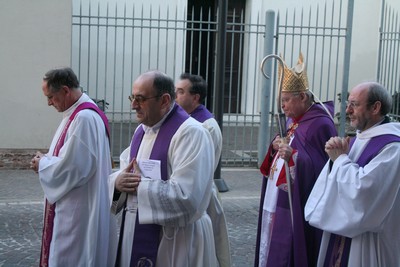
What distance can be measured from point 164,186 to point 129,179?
0.72ft

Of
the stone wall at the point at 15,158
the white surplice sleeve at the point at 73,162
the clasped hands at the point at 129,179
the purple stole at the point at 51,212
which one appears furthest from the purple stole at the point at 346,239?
the stone wall at the point at 15,158

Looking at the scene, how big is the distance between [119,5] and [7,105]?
5.11 meters

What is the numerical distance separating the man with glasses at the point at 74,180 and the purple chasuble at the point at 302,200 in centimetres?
124

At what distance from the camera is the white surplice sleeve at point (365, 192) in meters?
3.30

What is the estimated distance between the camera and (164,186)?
326 centimetres

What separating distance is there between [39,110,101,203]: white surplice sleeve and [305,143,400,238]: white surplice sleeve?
164 cm

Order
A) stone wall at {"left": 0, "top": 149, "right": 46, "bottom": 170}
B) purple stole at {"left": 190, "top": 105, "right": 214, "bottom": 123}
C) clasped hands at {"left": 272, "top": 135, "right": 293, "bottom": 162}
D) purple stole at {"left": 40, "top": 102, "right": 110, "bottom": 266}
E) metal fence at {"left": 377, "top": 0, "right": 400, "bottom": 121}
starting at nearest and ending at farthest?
clasped hands at {"left": 272, "top": 135, "right": 293, "bottom": 162}
purple stole at {"left": 40, "top": 102, "right": 110, "bottom": 266}
purple stole at {"left": 190, "top": 105, "right": 214, "bottom": 123}
stone wall at {"left": 0, "top": 149, "right": 46, "bottom": 170}
metal fence at {"left": 377, "top": 0, "right": 400, "bottom": 121}

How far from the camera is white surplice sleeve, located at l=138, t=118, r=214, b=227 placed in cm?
323

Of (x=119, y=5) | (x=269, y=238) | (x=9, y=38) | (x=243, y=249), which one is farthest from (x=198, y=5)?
(x=269, y=238)

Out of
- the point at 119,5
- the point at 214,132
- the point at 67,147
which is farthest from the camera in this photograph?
the point at 119,5

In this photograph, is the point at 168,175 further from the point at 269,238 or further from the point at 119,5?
the point at 119,5

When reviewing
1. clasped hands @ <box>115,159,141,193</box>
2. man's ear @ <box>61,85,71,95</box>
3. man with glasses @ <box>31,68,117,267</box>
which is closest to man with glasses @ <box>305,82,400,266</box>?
clasped hands @ <box>115,159,141,193</box>

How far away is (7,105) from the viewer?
9859 millimetres

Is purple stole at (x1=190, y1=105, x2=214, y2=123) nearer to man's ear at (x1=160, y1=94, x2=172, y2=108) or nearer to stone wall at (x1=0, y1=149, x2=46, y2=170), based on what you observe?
man's ear at (x1=160, y1=94, x2=172, y2=108)
